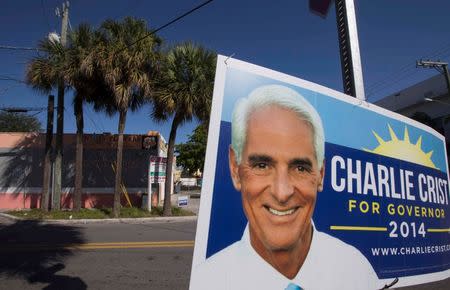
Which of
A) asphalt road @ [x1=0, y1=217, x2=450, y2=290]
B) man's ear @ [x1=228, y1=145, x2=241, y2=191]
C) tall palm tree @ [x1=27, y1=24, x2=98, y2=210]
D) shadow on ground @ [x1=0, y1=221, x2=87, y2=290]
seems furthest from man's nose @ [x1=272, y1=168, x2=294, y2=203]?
tall palm tree @ [x1=27, y1=24, x2=98, y2=210]

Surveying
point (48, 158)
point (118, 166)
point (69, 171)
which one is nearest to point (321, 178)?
point (118, 166)

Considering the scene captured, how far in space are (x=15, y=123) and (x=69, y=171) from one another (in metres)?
25.9

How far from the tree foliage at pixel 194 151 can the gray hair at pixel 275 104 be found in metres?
43.3

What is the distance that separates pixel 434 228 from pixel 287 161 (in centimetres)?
183

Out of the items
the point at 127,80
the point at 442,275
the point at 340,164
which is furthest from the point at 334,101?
the point at 127,80

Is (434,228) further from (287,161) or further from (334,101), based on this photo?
(287,161)

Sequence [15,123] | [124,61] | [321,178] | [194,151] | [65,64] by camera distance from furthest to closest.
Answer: [194,151], [15,123], [65,64], [124,61], [321,178]

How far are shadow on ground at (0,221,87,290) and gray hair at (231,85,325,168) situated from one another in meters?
5.29

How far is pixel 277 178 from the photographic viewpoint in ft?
7.05

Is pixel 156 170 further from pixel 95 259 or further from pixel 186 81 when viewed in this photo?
pixel 95 259

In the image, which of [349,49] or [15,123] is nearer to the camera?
[349,49]

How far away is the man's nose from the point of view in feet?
7.02

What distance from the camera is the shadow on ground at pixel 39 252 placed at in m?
6.88

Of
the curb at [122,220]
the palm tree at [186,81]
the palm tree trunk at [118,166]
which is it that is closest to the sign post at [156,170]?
the palm tree trunk at [118,166]
